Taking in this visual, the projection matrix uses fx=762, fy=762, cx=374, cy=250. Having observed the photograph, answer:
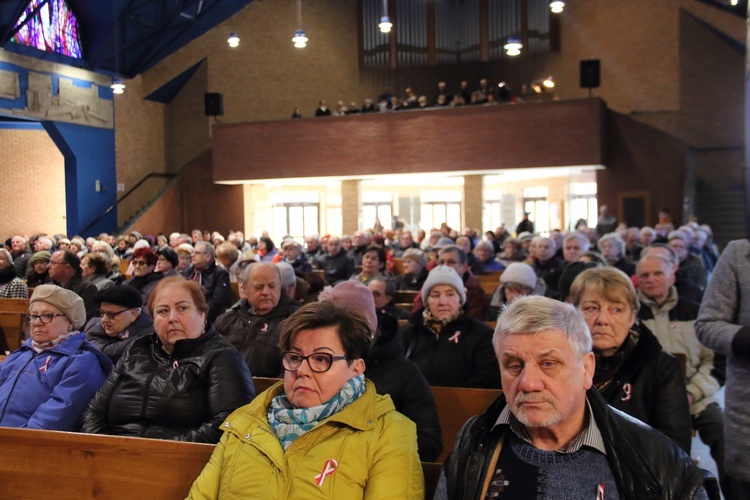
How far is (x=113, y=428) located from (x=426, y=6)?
1866 cm

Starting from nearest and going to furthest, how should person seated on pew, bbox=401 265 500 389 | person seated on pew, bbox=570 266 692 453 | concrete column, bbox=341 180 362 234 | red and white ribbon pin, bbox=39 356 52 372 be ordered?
person seated on pew, bbox=570 266 692 453, red and white ribbon pin, bbox=39 356 52 372, person seated on pew, bbox=401 265 500 389, concrete column, bbox=341 180 362 234

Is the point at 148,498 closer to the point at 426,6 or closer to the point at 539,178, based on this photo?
the point at 539,178

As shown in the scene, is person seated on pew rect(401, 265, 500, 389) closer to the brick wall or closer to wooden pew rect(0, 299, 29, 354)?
wooden pew rect(0, 299, 29, 354)

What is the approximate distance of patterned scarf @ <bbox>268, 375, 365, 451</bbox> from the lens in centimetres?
227

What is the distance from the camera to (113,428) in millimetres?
3062

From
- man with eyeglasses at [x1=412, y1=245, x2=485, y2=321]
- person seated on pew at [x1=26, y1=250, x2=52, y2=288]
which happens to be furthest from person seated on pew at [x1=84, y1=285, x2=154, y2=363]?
person seated on pew at [x1=26, y1=250, x2=52, y2=288]

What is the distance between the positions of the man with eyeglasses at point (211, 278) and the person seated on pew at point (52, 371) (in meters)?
3.05

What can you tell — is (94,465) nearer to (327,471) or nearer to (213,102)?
(327,471)

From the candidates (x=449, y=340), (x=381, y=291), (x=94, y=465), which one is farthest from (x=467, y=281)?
(x=94, y=465)

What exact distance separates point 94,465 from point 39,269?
4.97 meters

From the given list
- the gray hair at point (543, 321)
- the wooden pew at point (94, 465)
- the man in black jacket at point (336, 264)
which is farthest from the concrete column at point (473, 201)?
the gray hair at point (543, 321)

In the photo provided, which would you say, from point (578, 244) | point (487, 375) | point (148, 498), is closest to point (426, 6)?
point (578, 244)

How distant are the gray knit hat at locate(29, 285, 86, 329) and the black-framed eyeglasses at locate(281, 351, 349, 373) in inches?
62.9

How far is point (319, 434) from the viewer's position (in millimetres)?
2238
